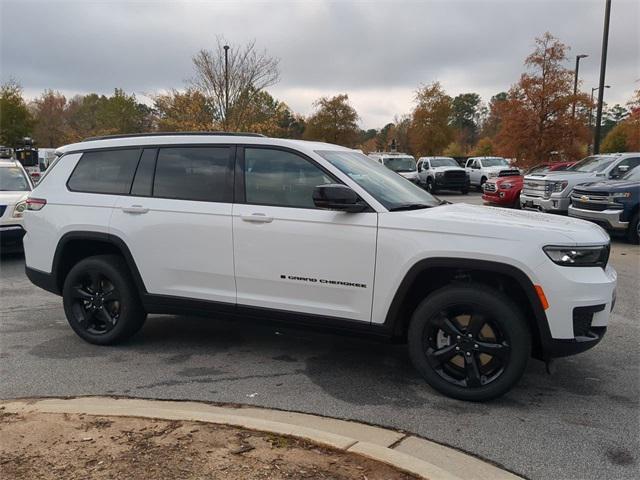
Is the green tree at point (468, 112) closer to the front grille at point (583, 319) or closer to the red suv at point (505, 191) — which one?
the red suv at point (505, 191)

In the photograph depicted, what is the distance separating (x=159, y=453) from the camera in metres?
3.05

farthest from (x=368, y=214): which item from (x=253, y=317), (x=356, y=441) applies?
(x=356, y=441)

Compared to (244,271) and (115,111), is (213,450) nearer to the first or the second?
(244,271)

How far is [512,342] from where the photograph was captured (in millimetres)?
Answer: 3727

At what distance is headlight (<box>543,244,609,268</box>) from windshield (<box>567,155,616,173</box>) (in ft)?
40.2

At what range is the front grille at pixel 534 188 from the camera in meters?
15.1

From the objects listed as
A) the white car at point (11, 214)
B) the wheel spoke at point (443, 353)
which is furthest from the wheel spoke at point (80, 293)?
the white car at point (11, 214)

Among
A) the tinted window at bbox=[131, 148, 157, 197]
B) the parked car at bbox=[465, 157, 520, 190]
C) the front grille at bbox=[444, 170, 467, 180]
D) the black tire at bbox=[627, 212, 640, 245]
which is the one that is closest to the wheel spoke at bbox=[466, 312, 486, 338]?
the tinted window at bbox=[131, 148, 157, 197]

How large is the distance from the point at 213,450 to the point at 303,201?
1974 millimetres

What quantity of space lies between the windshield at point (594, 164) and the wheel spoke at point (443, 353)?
1266 cm

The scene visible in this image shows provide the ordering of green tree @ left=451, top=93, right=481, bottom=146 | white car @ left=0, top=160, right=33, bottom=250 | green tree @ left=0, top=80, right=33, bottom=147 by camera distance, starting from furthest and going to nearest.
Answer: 1. green tree @ left=451, top=93, right=481, bottom=146
2. green tree @ left=0, top=80, right=33, bottom=147
3. white car @ left=0, top=160, right=33, bottom=250

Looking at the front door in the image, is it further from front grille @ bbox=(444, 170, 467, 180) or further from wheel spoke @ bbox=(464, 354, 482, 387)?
front grille @ bbox=(444, 170, 467, 180)

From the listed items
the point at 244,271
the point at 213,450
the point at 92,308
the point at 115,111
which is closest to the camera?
the point at 213,450

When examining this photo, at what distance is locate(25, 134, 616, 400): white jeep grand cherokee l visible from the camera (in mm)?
3721
